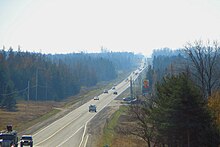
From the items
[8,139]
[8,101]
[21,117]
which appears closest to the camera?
[8,139]

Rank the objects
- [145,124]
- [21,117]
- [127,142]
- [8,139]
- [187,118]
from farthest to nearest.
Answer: [21,117] → [127,142] → [8,139] → [145,124] → [187,118]

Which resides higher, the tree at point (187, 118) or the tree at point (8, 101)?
the tree at point (187, 118)

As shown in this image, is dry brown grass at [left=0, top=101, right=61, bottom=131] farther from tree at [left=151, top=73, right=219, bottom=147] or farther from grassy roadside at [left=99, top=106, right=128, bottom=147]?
tree at [left=151, top=73, right=219, bottom=147]

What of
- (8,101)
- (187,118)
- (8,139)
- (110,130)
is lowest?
(110,130)

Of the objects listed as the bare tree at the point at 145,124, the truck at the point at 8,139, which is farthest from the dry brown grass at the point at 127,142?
the truck at the point at 8,139

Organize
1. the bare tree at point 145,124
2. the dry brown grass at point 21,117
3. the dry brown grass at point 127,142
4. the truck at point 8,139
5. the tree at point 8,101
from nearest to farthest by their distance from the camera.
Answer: the bare tree at point 145,124
the truck at point 8,139
the dry brown grass at point 127,142
the dry brown grass at point 21,117
the tree at point 8,101

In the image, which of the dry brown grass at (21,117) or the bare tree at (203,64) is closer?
the bare tree at (203,64)

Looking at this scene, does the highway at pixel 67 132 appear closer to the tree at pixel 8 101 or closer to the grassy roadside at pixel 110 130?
the grassy roadside at pixel 110 130

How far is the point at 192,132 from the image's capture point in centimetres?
2464

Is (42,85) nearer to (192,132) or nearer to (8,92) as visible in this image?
(8,92)

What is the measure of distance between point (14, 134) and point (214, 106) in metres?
18.2

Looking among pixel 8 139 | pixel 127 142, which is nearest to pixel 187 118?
pixel 8 139

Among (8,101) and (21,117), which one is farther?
(8,101)

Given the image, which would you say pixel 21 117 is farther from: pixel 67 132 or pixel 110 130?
pixel 110 130
